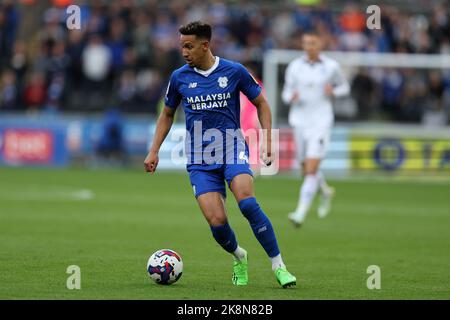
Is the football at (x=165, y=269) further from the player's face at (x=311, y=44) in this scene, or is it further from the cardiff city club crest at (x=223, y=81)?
the player's face at (x=311, y=44)

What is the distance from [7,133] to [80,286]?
795 inches

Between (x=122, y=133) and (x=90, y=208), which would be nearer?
(x=90, y=208)

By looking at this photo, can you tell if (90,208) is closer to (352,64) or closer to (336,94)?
(336,94)

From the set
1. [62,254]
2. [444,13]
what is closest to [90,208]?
[62,254]

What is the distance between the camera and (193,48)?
391 inches

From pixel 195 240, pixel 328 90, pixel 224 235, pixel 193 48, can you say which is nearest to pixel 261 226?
pixel 224 235

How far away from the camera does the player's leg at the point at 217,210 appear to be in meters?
9.88

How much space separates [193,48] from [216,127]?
769mm

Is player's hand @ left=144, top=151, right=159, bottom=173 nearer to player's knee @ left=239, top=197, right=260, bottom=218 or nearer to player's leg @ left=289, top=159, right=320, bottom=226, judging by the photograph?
player's knee @ left=239, top=197, right=260, bottom=218

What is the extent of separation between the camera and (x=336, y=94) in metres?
16.9

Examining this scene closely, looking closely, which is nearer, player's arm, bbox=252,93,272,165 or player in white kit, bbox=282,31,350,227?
player's arm, bbox=252,93,272,165

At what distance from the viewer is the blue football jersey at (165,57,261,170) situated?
10039 millimetres

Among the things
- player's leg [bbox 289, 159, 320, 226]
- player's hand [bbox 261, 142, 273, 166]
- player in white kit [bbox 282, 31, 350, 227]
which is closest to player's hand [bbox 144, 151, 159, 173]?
player's hand [bbox 261, 142, 273, 166]
